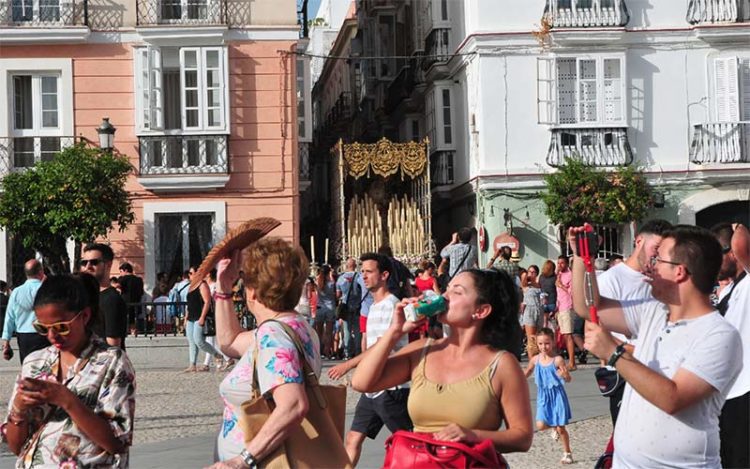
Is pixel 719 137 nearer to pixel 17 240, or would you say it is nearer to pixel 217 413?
pixel 17 240

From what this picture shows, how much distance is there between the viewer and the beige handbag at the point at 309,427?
5.07 metres

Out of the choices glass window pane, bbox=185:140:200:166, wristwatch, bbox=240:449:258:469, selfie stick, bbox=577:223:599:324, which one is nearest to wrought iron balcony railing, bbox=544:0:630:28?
glass window pane, bbox=185:140:200:166

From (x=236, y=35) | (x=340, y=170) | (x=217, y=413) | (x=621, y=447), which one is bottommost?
(x=217, y=413)

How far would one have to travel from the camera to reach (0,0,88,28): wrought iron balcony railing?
2909 cm

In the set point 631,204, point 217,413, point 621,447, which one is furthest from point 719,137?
point 621,447

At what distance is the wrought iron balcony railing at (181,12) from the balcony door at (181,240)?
14.0 feet

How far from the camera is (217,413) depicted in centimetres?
1542

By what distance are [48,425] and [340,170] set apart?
25072mm

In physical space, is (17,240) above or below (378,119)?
below

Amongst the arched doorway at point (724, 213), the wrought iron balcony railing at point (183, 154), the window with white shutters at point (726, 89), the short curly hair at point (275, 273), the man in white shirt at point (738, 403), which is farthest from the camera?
the arched doorway at point (724, 213)

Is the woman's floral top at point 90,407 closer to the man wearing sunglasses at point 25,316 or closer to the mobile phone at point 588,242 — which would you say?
the mobile phone at point 588,242

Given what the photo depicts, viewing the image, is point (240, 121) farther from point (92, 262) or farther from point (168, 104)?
point (92, 262)

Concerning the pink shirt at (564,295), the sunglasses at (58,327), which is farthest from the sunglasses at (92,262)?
the pink shirt at (564,295)

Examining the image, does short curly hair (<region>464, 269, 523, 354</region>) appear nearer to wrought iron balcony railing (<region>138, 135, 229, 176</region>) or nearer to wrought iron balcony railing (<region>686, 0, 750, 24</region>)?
wrought iron balcony railing (<region>138, 135, 229, 176</region>)
